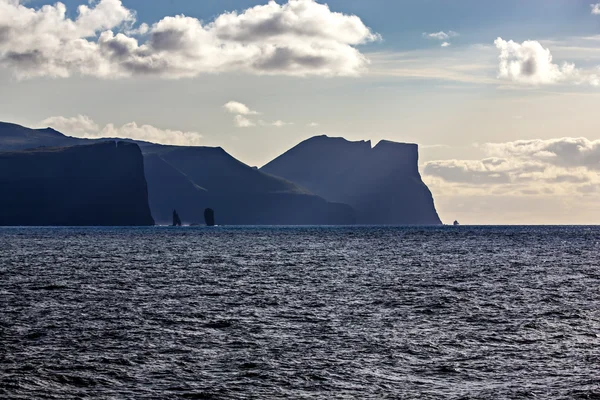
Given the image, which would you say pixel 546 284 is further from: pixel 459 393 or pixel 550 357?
pixel 459 393

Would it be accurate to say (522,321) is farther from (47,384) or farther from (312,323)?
(47,384)

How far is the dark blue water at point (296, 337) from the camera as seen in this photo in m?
28.9

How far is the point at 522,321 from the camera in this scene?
45.4 m

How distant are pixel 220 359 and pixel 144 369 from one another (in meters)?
3.58

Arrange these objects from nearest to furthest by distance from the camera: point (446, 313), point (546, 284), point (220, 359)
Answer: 1. point (220, 359)
2. point (446, 313)
3. point (546, 284)

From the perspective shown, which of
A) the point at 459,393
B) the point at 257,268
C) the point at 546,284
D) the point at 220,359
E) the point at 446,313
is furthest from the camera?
the point at 257,268

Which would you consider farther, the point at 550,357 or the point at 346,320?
the point at 346,320

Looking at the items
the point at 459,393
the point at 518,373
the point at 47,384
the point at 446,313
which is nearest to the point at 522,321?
the point at 446,313

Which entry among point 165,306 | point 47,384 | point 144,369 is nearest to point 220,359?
point 144,369

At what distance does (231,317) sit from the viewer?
4600cm

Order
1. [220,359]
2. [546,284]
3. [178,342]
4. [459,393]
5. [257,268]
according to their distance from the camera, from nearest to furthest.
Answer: [459,393] < [220,359] < [178,342] < [546,284] < [257,268]

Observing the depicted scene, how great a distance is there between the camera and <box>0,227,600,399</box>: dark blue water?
28.9 meters

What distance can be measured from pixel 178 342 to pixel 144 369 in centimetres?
620

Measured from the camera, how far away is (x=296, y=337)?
39062 mm
